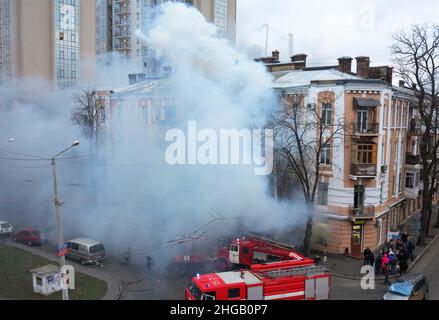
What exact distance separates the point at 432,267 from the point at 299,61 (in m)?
15.6

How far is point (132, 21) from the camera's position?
5044cm

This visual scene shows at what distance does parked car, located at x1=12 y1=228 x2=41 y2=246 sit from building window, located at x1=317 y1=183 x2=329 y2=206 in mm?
15501

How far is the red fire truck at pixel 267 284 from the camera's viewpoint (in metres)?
13.7

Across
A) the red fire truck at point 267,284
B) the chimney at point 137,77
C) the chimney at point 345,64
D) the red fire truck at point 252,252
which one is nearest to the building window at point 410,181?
the chimney at point 345,64

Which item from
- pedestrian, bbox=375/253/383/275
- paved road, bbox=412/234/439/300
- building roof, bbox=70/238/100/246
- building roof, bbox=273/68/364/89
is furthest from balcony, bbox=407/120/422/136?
building roof, bbox=70/238/100/246

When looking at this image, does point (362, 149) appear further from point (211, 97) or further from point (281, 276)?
point (281, 276)

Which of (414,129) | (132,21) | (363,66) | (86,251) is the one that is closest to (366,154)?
(363,66)

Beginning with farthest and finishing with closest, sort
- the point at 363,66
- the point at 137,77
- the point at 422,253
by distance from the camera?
the point at 137,77
the point at 363,66
the point at 422,253

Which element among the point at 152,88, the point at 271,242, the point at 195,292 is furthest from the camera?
the point at 152,88

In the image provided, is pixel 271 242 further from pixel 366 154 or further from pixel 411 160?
pixel 411 160

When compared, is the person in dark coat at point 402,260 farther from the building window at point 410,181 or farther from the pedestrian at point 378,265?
the building window at point 410,181

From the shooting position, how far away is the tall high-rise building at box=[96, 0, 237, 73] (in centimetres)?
4662

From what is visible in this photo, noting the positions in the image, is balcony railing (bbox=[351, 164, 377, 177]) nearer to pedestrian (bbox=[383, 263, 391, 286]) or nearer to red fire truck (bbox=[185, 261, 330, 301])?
pedestrian (bbox=[383, 263, 391, 286])
